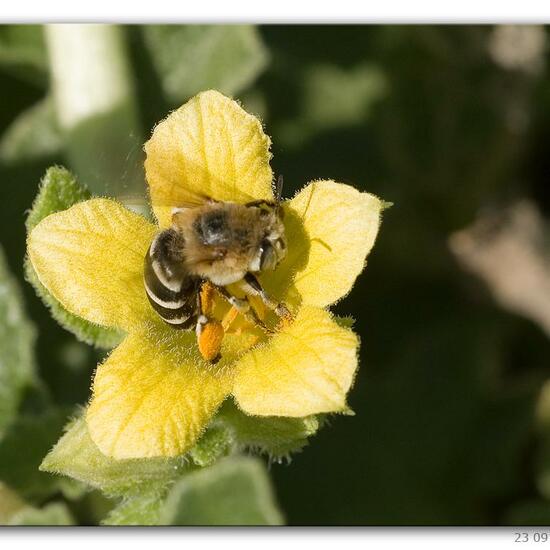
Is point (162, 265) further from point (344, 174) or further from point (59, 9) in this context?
point (344, 174)

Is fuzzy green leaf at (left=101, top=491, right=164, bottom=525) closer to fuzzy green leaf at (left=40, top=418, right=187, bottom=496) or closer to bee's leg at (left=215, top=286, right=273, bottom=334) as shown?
fuzzy green leaf at (left=40, top=418, right=187, bottom=496)

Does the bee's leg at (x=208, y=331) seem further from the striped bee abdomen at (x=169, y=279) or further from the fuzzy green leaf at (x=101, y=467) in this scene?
the fuzzy green leaf at (x=101, y=467)

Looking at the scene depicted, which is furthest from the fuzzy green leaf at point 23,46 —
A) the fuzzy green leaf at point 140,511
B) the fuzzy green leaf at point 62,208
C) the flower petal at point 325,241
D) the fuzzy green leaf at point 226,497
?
the fuzzy green leaf at point 226,497

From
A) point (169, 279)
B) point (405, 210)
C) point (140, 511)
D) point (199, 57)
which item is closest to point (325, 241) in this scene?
point (169, 279)

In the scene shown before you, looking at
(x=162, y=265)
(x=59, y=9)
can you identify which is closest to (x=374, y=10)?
(x=59, y=9)

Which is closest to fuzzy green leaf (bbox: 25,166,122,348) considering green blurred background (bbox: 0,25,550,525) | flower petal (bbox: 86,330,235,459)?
flower petal (bbox: 86,330,235,459)

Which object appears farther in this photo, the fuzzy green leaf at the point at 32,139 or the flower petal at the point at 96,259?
the fuzzy green leaf at the point at 32,139

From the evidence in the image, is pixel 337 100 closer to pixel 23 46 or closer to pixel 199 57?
pixel 199 57
